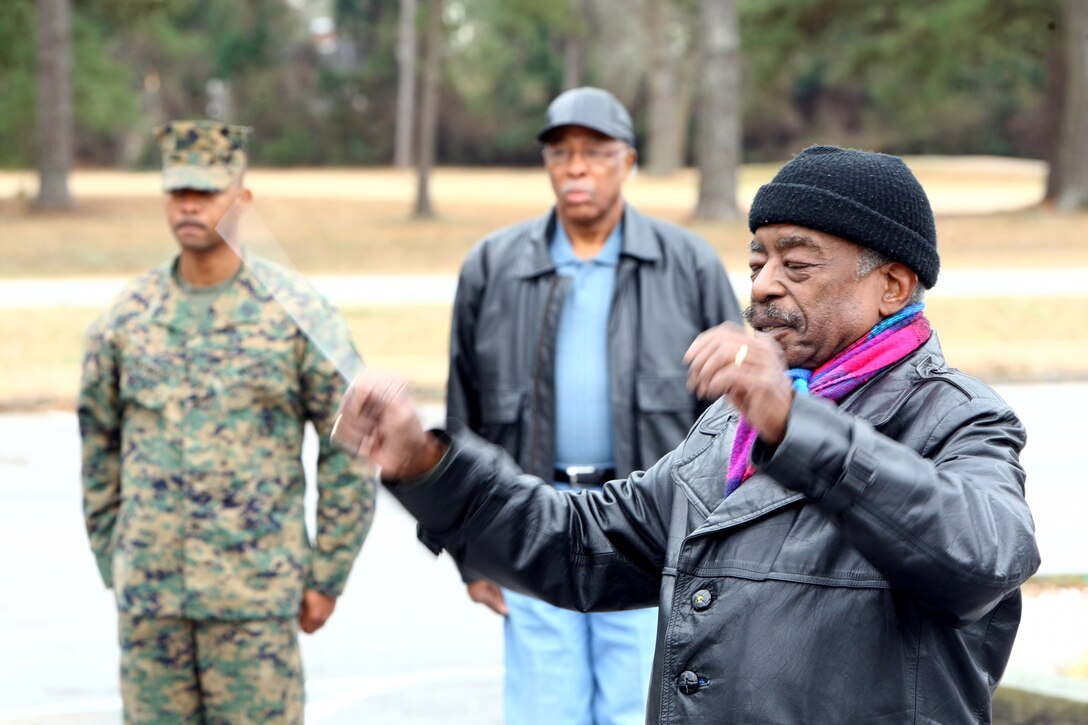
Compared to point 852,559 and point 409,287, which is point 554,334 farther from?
point 409,287

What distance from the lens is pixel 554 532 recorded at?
2.79 metres

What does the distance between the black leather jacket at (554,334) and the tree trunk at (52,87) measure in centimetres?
2934

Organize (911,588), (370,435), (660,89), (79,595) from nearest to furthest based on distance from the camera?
(911,588)
(370,435)
(79,595)
(660,89)

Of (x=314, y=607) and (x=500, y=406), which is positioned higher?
(x=500, y=406)

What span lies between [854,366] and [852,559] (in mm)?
310

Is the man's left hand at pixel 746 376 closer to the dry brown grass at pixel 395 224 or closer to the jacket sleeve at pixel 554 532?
the jacket sleeve at pixel 554 532

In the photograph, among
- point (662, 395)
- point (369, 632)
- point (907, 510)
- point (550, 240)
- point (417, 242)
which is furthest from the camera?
point (417, 242)

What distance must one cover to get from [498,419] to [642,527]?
2028 mm

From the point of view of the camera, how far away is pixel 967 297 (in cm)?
1947

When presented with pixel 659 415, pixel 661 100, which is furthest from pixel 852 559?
pixel 661 100

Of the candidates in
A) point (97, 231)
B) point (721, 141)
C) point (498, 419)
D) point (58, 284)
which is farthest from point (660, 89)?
point (498, 419)

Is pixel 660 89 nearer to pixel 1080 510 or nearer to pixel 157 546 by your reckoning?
pixel 1080 510

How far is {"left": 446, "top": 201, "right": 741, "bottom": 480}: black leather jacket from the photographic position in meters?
4.72

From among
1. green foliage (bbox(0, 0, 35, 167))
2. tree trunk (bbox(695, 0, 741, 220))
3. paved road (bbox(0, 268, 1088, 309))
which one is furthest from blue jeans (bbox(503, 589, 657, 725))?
green foliage (bbox(0, 0, 35, 167))
